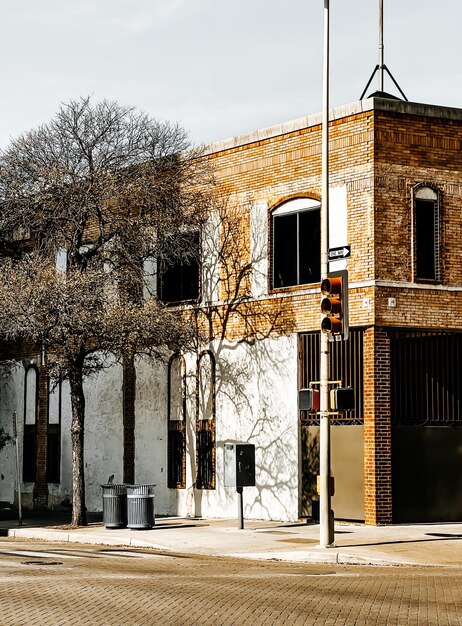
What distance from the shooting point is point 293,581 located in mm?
15117

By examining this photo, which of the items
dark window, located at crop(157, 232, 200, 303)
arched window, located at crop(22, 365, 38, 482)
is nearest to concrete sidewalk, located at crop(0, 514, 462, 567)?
dark window, located at crop(157, 232, 200, 303)

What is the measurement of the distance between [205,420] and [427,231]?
7.94 m

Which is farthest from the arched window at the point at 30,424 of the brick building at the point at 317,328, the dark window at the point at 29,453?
the brick building at the point at 317,328

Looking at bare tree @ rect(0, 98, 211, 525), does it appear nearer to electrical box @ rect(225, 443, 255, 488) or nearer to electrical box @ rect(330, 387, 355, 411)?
electrical box @ rect(225, 443, 255, 488)

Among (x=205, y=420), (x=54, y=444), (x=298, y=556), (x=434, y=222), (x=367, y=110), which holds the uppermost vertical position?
(x=367, y=110)

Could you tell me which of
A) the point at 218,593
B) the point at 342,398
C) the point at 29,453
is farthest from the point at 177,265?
the point at 218,593

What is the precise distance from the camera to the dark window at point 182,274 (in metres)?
29.8

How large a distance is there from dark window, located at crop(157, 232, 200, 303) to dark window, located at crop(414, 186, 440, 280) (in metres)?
6.23

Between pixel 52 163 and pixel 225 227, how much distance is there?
16.4 ft

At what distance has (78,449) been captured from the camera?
88.5 ft

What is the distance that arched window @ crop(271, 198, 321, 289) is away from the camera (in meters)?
27.6

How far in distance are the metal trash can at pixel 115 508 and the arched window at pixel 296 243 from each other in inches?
258

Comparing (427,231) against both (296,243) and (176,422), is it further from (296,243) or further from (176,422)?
(176,422)

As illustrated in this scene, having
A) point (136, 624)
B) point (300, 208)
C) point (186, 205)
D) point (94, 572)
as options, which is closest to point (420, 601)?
point (136, 624)
